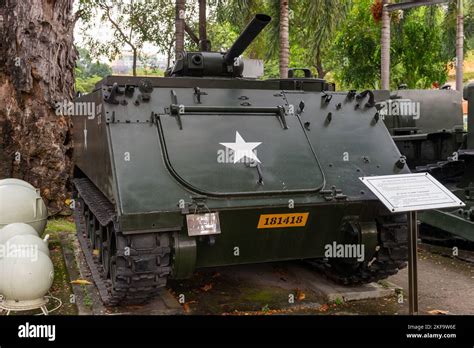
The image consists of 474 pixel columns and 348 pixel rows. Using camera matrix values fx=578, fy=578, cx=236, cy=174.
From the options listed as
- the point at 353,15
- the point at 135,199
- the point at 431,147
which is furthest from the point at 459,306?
the point at 353,15

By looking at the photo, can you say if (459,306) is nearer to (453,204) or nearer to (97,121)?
(453,204)

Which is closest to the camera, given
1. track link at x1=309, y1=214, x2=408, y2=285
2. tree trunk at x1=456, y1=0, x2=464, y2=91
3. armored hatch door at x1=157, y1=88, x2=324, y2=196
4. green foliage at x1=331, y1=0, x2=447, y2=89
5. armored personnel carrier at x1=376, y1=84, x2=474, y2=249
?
armored hatch door at x1=157, y1=88, x2=324, y2=196

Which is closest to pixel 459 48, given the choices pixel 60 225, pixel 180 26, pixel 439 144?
pixel 180 26

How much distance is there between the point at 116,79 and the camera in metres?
5.71

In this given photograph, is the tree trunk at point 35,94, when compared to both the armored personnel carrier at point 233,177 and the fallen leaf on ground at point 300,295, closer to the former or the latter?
the armored personnel carrier at point 233,177

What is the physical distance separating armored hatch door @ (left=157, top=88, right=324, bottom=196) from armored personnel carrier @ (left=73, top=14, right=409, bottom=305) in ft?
0.04

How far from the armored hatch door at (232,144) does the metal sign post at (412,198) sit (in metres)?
0.62

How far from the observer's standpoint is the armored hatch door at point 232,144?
5.09 metres

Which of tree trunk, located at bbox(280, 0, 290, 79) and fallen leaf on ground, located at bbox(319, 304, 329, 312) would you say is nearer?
fallen leaf on ground, located at bbox(319, 304, 329, 312)

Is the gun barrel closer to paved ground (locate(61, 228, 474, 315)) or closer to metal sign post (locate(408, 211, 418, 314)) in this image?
metal sign post (locate(408, 211, 418, 314))

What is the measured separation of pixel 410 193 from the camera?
16.1 ft

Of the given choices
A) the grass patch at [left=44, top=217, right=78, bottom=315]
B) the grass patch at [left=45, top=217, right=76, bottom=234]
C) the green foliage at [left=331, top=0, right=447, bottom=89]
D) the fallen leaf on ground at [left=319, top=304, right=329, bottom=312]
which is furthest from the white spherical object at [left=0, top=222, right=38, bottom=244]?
the green foliage at [left=331, top=0, right=447, bottom=89]

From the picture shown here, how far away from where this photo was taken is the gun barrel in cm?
556

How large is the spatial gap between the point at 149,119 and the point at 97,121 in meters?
0.81
